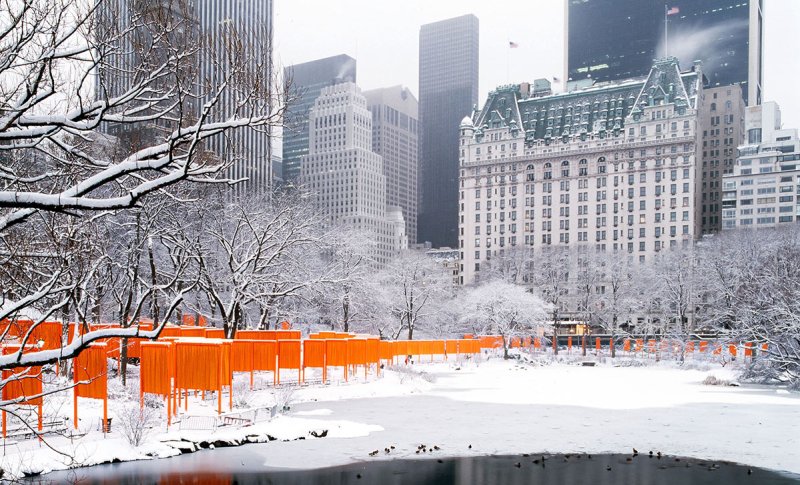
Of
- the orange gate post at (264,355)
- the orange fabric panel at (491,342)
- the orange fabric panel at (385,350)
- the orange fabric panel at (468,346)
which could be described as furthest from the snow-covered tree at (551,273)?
the orange gate post at (264,355)

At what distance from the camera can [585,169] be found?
164625mm

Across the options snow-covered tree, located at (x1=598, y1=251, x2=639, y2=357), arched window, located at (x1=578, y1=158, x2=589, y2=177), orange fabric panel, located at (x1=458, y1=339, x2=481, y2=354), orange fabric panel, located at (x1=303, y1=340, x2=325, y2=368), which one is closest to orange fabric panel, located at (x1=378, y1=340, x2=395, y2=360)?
orange fabric panel, located at (x1=303, y1=340, x2=325, y2=368)

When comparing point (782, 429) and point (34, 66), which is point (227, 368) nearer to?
point (34, 66)

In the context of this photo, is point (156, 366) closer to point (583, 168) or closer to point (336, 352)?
point (336, 352)

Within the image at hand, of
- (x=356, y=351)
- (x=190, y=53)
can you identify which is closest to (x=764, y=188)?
(x=356, y=351)

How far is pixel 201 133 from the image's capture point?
9.72 metres

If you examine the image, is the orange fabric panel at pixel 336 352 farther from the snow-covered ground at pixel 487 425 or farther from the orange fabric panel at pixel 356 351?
the snow-covered ground at pixel 487 425

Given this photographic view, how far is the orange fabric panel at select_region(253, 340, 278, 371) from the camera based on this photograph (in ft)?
108

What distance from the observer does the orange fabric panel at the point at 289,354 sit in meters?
34.9

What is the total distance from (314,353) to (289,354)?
162cm

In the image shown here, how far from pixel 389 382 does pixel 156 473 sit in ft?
72.5

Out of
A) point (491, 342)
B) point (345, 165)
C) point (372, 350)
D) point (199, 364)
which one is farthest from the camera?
point (345, 165)

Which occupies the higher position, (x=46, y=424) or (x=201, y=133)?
(x=201, y=133)

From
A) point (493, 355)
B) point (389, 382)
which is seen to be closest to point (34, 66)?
point (389, 382)
